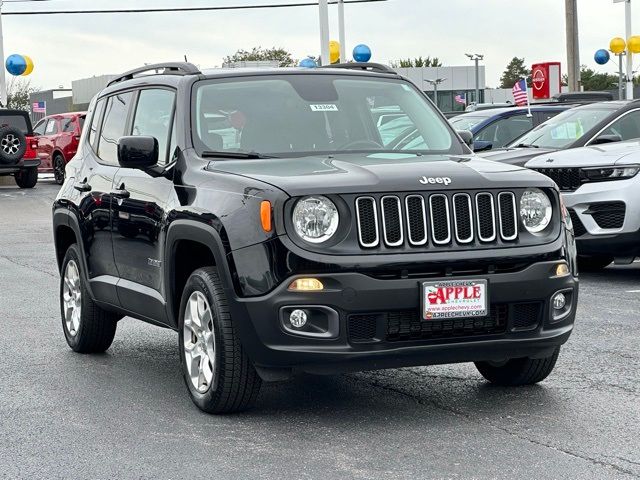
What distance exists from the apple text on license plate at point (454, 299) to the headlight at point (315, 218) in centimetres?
50

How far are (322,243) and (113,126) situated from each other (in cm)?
286

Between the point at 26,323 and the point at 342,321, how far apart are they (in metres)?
4.66

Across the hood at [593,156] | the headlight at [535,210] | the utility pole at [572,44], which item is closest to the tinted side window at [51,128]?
the utility pole at [572,44]

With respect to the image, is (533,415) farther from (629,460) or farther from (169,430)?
(169,430)

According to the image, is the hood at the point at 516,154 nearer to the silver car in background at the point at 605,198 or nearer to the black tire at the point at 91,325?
the silver car in background at the point at 605,198

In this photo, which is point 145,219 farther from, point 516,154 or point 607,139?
point 607,139

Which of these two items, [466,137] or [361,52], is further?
[361,52]

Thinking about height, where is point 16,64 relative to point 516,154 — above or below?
above

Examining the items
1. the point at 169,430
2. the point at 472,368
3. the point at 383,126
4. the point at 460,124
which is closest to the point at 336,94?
the point at 383,126

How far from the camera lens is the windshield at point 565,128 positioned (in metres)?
13.8

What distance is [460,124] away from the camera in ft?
60.9

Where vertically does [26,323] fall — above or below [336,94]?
below

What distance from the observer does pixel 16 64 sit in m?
39.8

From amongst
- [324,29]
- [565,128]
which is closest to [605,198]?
[565,128]
